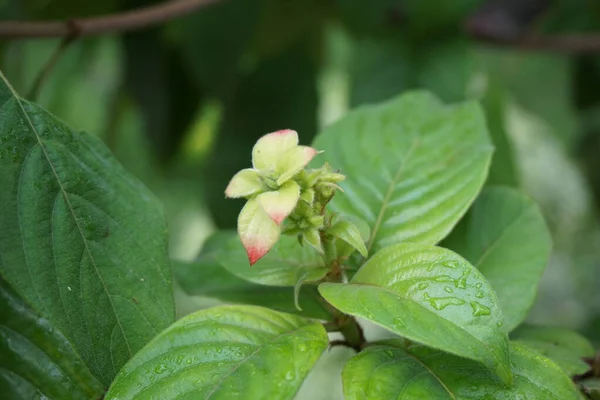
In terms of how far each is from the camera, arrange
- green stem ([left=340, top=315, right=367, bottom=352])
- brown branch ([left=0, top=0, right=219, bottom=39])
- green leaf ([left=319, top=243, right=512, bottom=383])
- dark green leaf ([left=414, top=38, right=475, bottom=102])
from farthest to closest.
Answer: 1. dark green leaf ([left=414, top=38, right=475, bottom=102])
2. brown branch ([left=0, top=0, right=219, bottom=39])
3. green stem ([left=340, top=315, right=367, bottom=352])
4. green leaf ([left=319, top=243, right=512, bottom=383])

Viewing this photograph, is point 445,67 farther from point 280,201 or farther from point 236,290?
point 280,201

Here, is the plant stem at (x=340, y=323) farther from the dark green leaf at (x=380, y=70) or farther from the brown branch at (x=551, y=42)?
the brown branch at (x=551, y=42)

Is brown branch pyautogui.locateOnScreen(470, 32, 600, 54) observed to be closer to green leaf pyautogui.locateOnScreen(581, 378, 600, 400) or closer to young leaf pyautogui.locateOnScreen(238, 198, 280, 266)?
green leaf pyautogui.locateOnScreen(581, 378, 600, 400)

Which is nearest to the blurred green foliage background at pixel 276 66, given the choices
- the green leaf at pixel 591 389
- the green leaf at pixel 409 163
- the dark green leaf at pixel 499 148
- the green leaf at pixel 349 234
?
the dark green leaf at pixel 499 148

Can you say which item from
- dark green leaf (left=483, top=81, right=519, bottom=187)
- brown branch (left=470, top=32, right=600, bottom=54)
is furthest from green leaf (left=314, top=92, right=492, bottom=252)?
brown branch (left=470, top=32, right=600, bottom=54)

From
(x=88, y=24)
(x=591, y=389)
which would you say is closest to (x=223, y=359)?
(x=591, y=389)

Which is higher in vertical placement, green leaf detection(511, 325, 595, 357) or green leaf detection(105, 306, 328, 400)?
green leaf detection(105, 306, 328, 400)
